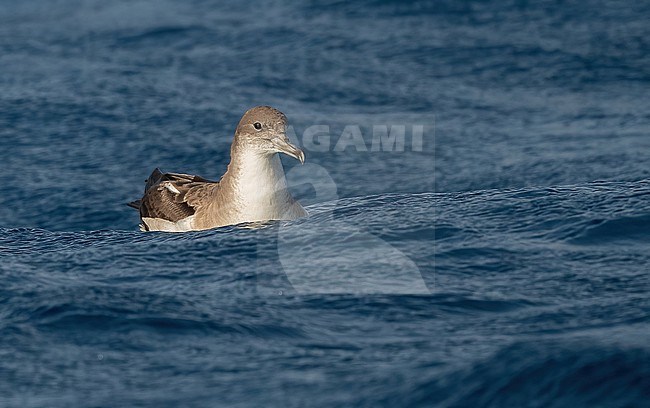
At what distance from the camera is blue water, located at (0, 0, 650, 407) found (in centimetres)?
609

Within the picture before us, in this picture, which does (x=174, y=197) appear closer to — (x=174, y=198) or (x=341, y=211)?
(x=174, y=198)

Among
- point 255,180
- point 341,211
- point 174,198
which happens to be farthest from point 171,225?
point 341,211

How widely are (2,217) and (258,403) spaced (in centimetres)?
594

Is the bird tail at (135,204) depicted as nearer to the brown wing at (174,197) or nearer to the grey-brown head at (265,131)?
the brown wing at (174,197)

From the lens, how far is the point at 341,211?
369 inches

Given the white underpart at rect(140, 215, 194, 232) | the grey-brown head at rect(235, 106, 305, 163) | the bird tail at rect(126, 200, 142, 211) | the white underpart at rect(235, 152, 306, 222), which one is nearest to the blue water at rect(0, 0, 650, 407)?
the white underpart at rect(235, 152, 306, 222)

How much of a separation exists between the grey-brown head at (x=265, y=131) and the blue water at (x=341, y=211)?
62 cm

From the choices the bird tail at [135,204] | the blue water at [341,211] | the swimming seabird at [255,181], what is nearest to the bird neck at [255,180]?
the swimming seabird at [255,181]

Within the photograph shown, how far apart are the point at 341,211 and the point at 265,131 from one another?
3.39ft

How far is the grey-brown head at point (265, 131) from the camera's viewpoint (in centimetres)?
877

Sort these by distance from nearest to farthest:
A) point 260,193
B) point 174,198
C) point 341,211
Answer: point 260,193, point 341,211, point 174,198

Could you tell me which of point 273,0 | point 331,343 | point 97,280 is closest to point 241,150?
point 97,280

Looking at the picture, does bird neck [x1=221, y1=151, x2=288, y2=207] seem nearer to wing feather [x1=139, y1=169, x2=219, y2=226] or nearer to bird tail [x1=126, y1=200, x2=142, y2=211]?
wing feather [x1=139, y1=169, x2=219, y2=226]

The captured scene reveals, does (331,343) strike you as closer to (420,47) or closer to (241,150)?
(241,150)
